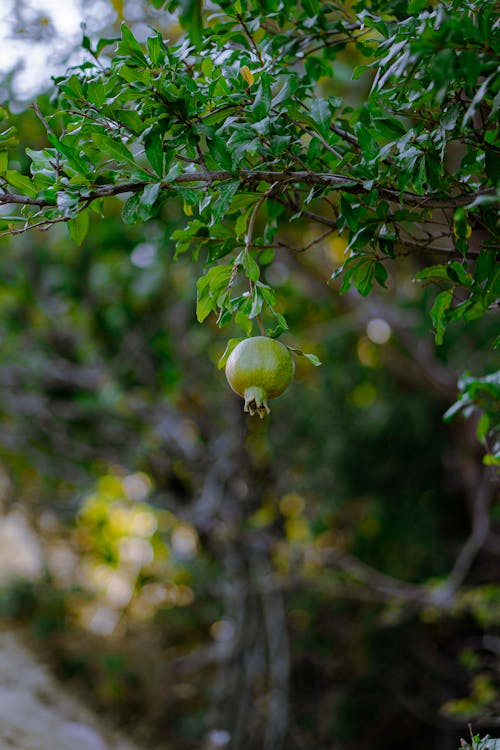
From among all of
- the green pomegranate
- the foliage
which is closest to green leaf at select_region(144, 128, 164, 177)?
the foliage

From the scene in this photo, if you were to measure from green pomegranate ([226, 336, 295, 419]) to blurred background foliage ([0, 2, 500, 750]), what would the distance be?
2.19 m

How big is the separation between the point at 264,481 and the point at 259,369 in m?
2.87

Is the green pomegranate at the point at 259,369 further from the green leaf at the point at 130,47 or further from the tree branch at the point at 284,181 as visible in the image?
the green leaf at the point at 130,47

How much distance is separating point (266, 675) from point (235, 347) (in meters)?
2.85

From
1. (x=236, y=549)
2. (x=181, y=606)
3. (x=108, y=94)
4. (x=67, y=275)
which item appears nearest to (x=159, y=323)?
(x=67, y=275)

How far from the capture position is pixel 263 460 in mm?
3736

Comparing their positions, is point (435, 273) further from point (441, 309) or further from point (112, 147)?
point (112, 147)

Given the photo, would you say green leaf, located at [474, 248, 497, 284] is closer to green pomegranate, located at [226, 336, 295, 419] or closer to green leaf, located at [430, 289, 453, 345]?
green leaf, located at [430, 289, 453, 345]

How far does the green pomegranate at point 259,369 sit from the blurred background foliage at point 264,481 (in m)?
2.19

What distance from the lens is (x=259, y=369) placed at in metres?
0.84

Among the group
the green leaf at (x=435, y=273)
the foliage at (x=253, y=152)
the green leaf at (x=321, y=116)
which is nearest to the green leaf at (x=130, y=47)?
the foliage at (x=253, y=152)

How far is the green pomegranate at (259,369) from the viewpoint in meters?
0.84

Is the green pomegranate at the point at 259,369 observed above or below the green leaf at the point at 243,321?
below

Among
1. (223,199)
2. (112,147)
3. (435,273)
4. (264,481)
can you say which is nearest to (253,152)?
(223,199)
